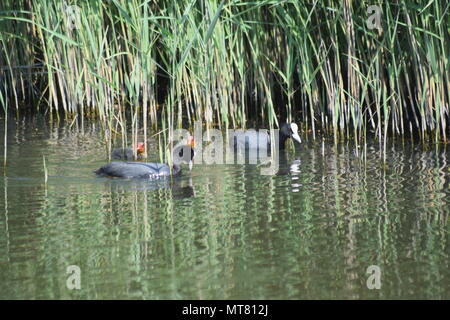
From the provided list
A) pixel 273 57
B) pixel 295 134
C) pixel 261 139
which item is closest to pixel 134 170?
pixel 261 139

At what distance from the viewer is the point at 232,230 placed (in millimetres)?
6496

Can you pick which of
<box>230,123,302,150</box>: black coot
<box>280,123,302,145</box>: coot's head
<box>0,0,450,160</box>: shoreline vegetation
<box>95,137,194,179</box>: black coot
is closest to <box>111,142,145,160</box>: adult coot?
<box>0,0,450,160</box>: shoreline vegetation

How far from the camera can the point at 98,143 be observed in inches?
407

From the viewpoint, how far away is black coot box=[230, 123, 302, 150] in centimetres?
1025

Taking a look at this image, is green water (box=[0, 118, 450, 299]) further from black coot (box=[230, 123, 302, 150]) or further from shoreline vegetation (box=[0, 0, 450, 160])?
black coot (box=[230, 123, 302, 150])

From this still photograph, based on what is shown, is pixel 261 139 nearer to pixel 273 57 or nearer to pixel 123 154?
pixel 273 57

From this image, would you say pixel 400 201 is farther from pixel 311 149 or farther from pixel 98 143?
pixel 98 143

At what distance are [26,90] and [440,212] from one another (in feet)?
26.6

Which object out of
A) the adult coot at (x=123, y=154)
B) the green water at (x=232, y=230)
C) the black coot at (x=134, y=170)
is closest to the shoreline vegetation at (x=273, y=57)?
the adult coot at (x=123, y=154)

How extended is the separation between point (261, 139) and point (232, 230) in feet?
13.6

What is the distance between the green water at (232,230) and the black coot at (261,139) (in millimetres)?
904

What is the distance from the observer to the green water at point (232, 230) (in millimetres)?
5316

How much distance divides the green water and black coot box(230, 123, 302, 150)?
90cm
